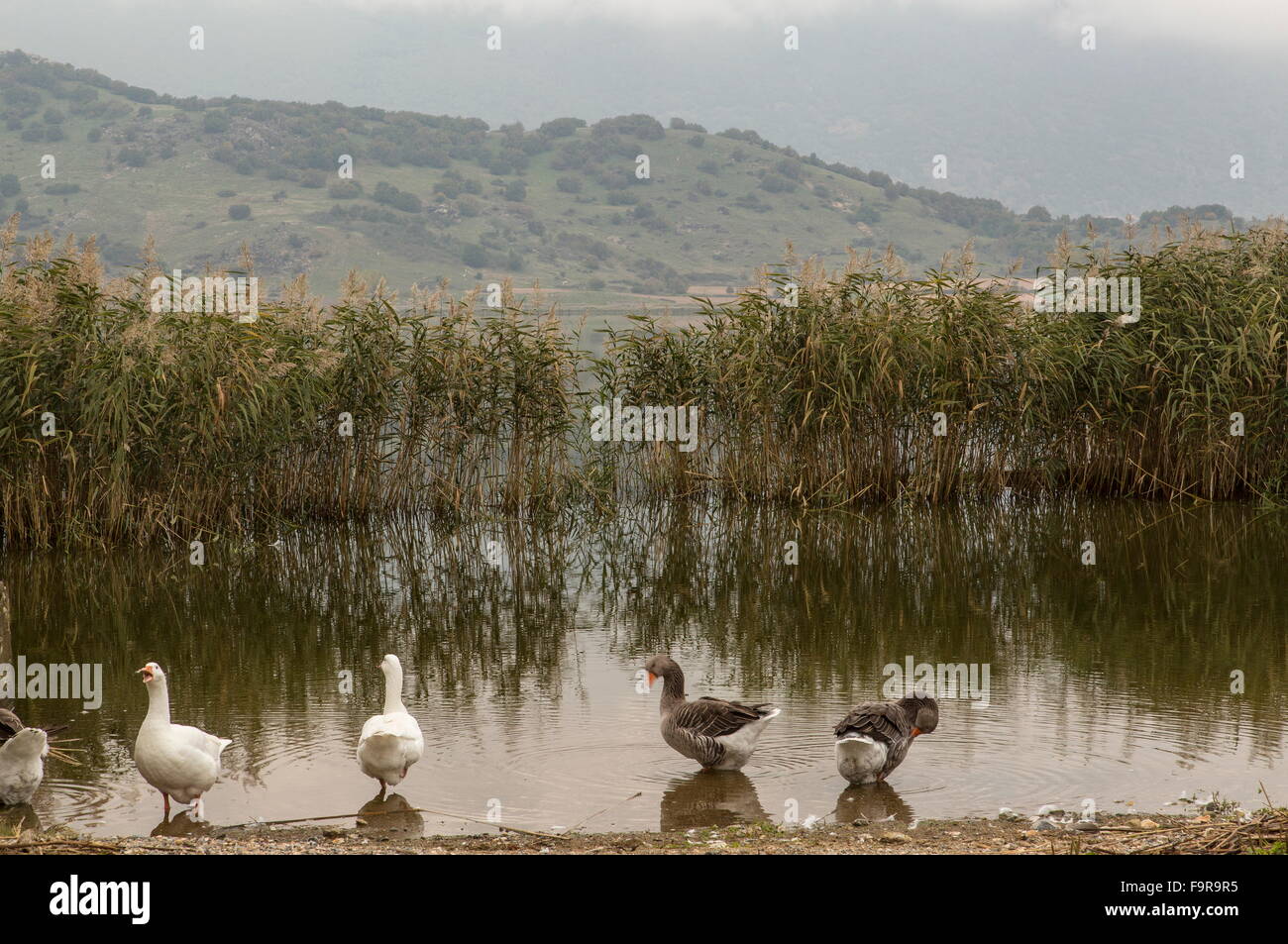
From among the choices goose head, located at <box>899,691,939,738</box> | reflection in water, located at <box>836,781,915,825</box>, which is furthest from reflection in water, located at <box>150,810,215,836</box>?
goose head, located at <box>899,691,939,738</box>

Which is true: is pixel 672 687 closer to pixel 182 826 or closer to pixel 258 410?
pixel 182 826

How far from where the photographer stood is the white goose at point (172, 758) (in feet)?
18.4

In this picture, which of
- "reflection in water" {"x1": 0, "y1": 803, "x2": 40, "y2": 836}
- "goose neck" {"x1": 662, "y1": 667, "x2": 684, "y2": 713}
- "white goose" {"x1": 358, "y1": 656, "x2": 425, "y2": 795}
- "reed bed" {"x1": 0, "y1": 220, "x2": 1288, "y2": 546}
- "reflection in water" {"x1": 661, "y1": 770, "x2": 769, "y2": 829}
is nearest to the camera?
"reflection in water" {"x1": 0, "y1": 803, "x2": 40, "y2": 836}

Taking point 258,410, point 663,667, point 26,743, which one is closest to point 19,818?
point 26,743

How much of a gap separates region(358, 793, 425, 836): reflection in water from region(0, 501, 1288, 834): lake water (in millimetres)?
35

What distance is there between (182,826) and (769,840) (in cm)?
251

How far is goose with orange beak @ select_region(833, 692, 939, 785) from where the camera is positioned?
5844 mm

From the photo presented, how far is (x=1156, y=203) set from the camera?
152625mm

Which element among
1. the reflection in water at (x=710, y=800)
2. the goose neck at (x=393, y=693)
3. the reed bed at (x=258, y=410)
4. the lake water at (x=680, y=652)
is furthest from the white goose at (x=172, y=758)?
the reed bed at (x=258, y=410)

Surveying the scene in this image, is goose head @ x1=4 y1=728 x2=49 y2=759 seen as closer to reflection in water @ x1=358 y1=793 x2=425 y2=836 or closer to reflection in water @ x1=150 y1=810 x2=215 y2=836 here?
reflection in water @ x1=150 y1=810 x2=215 y2=836

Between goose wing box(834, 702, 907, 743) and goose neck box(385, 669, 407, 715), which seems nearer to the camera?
goose wing box(834, 702, 907, 743)

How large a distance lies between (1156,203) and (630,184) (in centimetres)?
9269

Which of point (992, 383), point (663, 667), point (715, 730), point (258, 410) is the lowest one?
point (715, 730)

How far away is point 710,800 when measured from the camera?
5.95 meters
